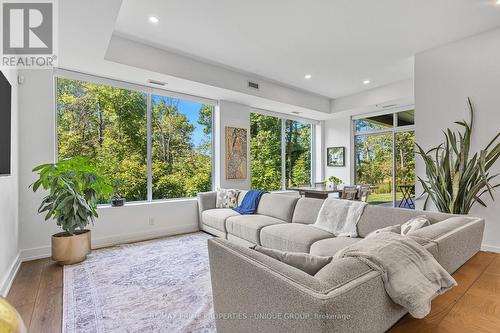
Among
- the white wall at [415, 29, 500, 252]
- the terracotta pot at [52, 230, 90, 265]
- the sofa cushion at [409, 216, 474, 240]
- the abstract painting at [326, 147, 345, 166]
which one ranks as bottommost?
the terracotta pot at [52, 230, 90, 265]

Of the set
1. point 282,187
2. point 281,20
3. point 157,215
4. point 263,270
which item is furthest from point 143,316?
point 282,187

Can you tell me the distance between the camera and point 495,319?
0.96m

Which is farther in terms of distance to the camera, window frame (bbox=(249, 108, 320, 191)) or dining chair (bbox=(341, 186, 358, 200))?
window frame (bbox=(249, 108, 320, 191))

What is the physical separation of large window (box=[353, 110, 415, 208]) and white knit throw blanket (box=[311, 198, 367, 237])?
374cm

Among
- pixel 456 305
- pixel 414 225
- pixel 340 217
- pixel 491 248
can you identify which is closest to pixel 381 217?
pixel 340 217

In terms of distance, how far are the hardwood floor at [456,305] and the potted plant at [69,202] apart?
0.63 metres

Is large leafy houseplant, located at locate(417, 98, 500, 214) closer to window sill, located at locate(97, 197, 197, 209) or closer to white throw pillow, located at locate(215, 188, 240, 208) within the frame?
white throw pillow, located at locate(215, 188, 240, 208)

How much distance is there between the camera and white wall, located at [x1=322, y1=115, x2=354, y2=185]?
7.03m

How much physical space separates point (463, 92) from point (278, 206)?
10.4 feet

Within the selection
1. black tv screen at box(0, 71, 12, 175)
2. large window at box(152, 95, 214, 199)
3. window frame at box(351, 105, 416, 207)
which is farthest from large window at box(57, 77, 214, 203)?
window frame at box(351, 105, 416, 207)

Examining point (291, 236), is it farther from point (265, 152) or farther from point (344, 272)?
point (265, 152)

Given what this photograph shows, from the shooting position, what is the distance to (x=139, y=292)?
2434mm

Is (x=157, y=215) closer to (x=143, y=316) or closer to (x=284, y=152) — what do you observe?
(x=143, y=316)

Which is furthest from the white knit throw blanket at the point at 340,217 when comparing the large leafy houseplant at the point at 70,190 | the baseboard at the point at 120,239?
the large leafy houseplant at the point at 70,190
